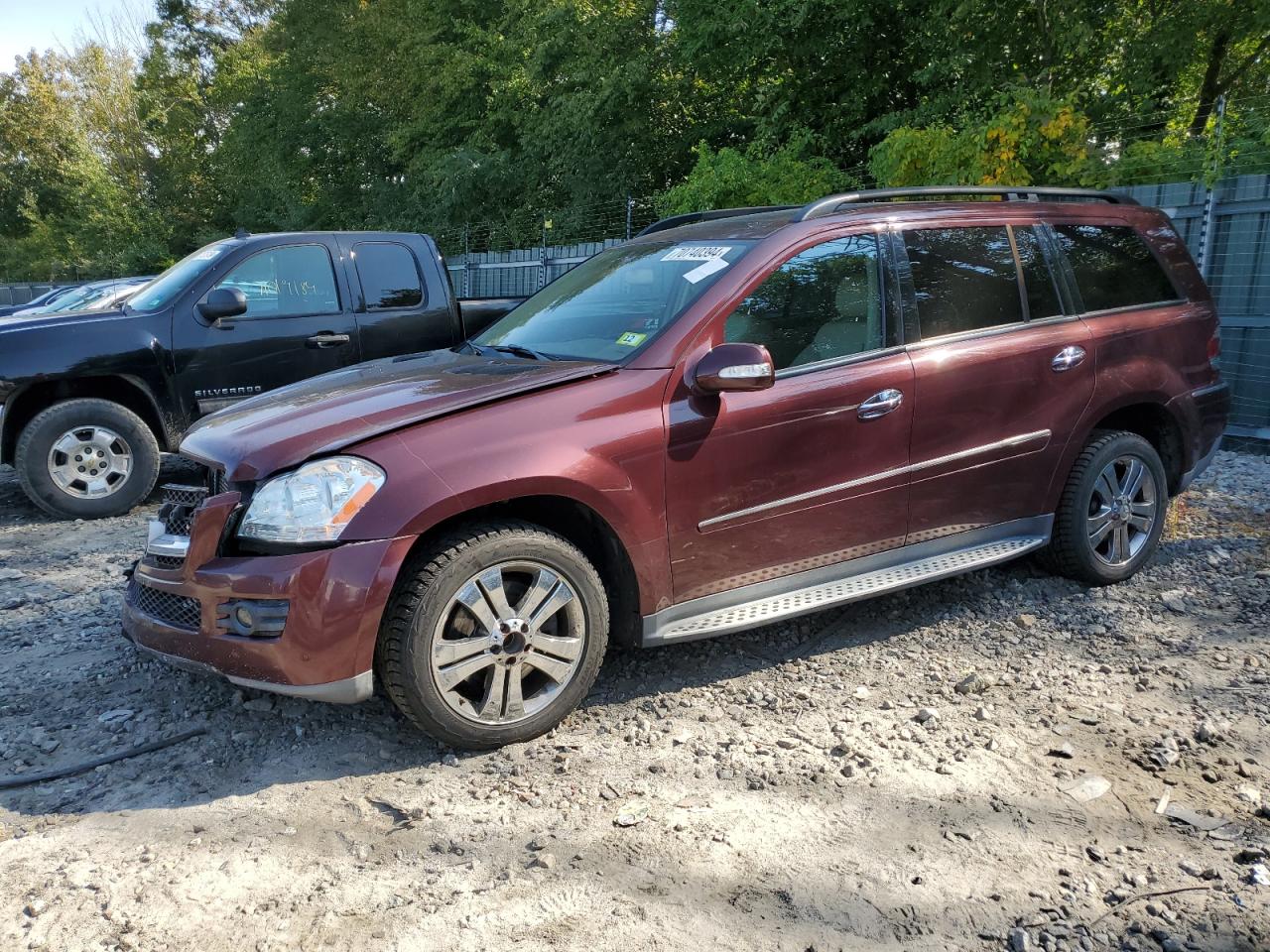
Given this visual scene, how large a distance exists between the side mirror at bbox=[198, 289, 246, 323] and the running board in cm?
442

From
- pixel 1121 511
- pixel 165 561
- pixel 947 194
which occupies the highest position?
pixel 947 194

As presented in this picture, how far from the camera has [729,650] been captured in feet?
13.8

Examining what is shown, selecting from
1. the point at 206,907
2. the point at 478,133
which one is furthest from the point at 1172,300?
the point at 478,133

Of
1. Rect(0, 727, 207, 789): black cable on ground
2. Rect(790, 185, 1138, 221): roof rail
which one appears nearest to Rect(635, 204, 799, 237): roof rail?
Rect(790, 185, 1138, 221): roof rail

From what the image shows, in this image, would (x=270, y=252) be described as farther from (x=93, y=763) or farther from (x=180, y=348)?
(x=93, y=763)

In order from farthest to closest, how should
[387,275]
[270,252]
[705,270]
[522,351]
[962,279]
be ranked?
[387,275]
[270,252]
[962,279]
[522,351]
[705,270]

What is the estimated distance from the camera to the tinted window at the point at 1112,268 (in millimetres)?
4703

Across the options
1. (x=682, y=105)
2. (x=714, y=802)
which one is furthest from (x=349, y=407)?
(x=682, y=105)

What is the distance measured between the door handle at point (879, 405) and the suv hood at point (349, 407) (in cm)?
102

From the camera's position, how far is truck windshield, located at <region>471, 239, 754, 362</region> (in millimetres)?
3805

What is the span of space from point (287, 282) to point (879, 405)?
15.8 feet

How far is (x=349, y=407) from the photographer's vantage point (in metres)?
3.50

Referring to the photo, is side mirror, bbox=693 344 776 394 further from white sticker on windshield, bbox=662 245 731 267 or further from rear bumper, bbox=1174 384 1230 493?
rear bumper, bbox=1174 384 1230 493

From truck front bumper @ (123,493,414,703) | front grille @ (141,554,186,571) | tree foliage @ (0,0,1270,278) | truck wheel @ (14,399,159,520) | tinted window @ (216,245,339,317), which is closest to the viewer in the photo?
truck front bumper @ (123,493,414,703)
